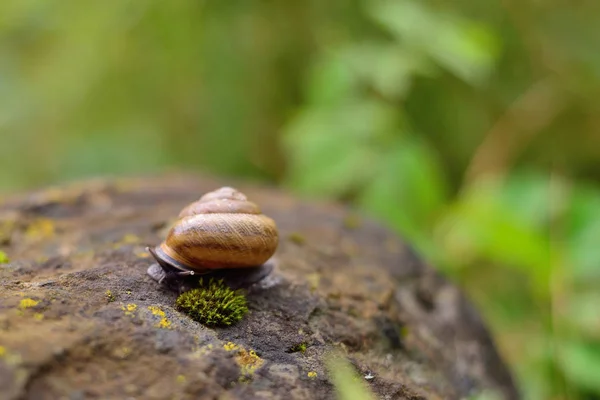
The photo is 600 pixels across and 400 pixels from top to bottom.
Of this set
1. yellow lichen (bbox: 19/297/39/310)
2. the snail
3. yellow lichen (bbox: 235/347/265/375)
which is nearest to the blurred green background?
the snail

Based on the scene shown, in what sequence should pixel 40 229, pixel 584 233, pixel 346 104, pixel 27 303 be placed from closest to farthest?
1. pixel 27 303
2. pixel 40 229
3. pixel 584 233
4. pixel 346 104

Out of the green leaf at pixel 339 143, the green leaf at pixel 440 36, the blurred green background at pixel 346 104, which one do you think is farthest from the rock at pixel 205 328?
the green leaf at pixel 440 36

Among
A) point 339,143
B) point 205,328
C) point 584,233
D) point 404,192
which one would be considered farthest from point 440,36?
point 205,328

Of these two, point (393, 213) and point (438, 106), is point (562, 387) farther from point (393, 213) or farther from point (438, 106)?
point (438, 106)

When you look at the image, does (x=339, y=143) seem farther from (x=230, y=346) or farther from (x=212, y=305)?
(x=230, y=346)

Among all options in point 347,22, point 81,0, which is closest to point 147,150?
point 81,0

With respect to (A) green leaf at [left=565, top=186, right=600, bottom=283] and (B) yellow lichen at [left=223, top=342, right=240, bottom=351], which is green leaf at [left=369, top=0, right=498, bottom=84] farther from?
(B) yellow lichen at [left=223, top=342, right=240, bottom=351]
